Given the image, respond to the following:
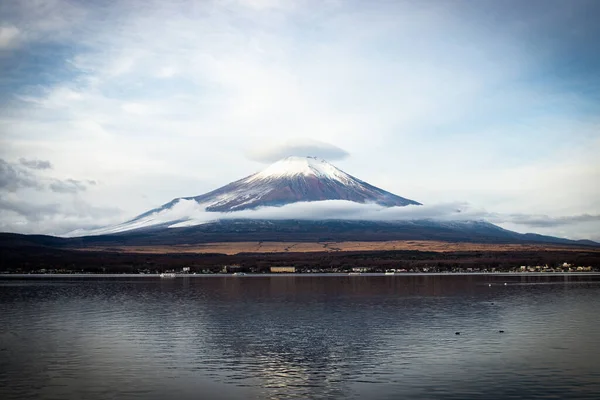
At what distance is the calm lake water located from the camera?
893 inches

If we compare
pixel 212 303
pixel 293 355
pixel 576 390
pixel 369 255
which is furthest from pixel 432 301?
pixel 369 255

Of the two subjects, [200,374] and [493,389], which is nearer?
[493,389]

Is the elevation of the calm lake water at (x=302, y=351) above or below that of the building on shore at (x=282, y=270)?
below

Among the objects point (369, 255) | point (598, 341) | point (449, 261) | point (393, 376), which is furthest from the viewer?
point (369, 255)

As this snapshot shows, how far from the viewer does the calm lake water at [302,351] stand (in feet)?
74.4

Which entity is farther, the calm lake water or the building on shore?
the building on shore

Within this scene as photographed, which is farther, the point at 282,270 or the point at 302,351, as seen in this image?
the point at 282,270

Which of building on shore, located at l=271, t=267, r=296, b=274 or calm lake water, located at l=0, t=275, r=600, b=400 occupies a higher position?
building on shore, located at l=271, t=267, r=296, b=274

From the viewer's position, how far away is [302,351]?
101ft

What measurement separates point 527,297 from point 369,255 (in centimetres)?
11612

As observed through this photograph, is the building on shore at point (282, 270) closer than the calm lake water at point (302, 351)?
No

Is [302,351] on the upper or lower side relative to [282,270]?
lower

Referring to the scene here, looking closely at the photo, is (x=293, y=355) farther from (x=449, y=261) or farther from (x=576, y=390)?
(x=449, y=261)

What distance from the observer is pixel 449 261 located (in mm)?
165625
